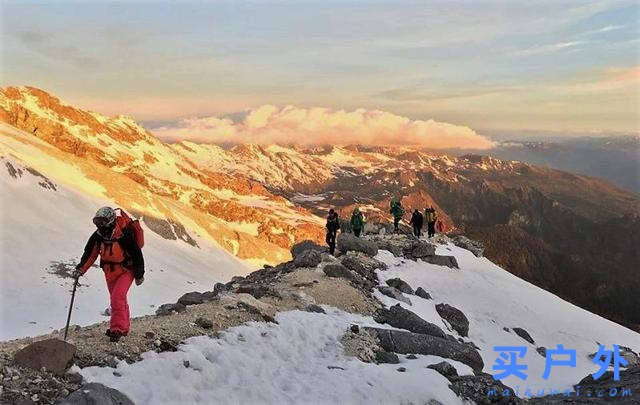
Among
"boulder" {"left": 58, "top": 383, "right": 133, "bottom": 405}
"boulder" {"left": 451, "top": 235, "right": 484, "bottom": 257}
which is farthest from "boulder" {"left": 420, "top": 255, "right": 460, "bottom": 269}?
"boulder" {"left": 58, "top": 383, "right": 133, "bottom": 405}

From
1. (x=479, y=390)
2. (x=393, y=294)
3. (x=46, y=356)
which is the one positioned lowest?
(x=393, y=294)

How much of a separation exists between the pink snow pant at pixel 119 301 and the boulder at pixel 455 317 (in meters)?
19.3

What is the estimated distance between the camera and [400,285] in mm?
29109

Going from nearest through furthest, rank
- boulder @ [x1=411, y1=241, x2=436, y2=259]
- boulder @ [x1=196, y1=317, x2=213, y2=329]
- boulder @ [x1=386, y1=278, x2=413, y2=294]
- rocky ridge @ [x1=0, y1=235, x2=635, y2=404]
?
rocky ridge @ [x1=0, y1=235, x2=635, y2=404] → boulder @ [x1=196, y1=317, x2=213, y2=329] → boulder @ [x1=386, y1=278, x2=413, y2=294] → boulder @ [x1=411, y1=241, x2=436, y2=259]

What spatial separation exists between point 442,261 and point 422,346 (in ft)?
72.1

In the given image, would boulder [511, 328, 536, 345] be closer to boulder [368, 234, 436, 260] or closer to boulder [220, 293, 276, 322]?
boulder [368, 234, 436, 260]

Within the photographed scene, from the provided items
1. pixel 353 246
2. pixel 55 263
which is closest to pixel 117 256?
pixel 353 246

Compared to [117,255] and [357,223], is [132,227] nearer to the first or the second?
[117,255]

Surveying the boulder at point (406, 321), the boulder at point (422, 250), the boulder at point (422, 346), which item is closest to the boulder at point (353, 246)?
the boulder at point (422, 250)

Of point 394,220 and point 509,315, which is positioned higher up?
point 394,220

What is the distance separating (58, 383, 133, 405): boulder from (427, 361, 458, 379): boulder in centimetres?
850

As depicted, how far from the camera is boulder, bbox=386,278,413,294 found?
28.9 m

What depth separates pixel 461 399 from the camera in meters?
13.5

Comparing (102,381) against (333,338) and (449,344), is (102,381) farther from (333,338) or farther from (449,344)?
(449,344)
